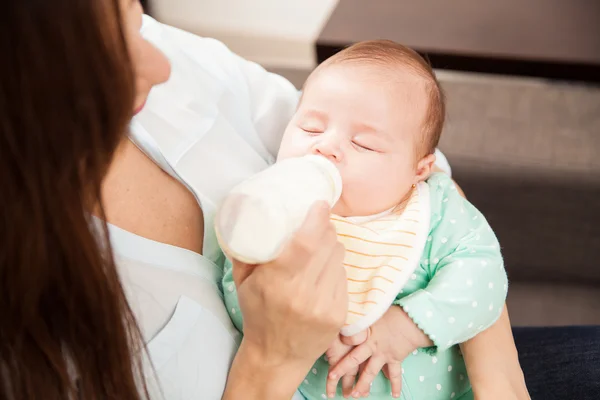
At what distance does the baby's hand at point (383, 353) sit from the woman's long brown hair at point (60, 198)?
30 centimetres

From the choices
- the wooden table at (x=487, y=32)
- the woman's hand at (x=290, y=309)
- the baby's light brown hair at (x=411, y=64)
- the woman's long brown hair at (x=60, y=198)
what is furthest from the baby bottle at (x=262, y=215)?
the wooden table at (x=487, y=32)

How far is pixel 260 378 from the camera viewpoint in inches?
32.1

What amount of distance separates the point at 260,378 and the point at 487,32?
1.17m

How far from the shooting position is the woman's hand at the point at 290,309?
71cm

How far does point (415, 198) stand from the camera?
1.02 m

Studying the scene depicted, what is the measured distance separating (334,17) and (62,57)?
4.09 feet

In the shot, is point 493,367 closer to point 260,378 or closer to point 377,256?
point 377,256

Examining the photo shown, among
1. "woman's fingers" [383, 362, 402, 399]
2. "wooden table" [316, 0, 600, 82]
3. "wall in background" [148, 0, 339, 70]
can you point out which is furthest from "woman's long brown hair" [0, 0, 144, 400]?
"wall in background" [148, 0, 339, 70]

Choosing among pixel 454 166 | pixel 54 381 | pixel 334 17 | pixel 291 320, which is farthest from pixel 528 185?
pixel 54 381

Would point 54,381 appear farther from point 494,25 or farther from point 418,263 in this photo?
point 494,25

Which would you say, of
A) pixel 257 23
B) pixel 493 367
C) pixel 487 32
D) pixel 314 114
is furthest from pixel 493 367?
pixel 257 23

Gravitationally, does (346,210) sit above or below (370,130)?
below

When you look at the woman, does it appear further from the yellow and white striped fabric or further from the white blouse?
the yellow and white striped fabric

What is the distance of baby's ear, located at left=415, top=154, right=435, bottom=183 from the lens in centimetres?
108
